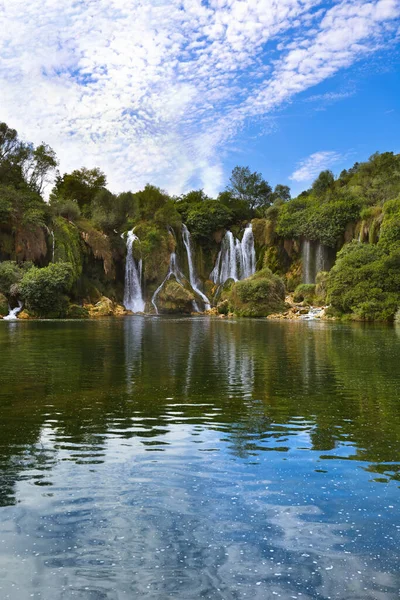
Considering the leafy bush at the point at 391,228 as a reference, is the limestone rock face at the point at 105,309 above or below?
below

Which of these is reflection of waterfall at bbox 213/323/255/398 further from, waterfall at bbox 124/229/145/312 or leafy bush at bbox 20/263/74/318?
waterfall at bbox 124/229/145/312

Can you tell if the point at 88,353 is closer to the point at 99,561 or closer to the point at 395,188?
the point at 99,561

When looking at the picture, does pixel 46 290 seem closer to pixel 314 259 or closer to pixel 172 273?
pixel 172 273

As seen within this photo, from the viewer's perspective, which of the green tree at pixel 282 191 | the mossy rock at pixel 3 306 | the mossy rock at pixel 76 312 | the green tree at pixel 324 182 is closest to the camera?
the mossy rock at pixel 3 306

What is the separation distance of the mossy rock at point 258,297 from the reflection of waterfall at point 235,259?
1087 centimetres

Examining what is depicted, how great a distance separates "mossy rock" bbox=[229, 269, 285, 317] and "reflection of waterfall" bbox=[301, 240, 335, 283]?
1031cm

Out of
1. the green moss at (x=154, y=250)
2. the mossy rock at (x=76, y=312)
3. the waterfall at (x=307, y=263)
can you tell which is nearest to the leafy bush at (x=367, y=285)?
the waterfall at (x=307, y=263)

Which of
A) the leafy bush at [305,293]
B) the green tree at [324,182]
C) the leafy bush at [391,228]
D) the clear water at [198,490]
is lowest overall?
the clear water at [198,490]

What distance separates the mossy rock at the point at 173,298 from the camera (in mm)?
61031

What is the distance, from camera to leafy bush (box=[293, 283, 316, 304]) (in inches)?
2350

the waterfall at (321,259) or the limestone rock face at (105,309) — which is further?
the waterfall at (321,259)

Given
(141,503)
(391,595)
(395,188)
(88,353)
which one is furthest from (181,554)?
(395,188)

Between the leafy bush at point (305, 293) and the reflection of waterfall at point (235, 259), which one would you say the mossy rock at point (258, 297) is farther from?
the reflection of waterfall at point (235, 259)

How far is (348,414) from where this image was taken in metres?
9.25
